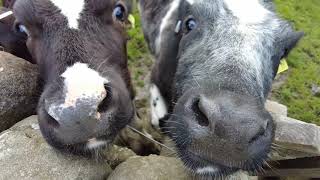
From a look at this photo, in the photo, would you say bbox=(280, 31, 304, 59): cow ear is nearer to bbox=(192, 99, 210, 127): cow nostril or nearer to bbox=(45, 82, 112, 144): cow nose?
bbox=(192, 99, 210, 127): cow nostril

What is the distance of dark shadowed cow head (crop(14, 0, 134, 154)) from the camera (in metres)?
3.56

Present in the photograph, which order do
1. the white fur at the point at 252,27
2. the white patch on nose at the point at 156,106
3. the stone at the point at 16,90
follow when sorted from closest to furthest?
the white fur at the point at 252,27, the stone at the point at 16,90, the white patch on nose at the point at 156,106

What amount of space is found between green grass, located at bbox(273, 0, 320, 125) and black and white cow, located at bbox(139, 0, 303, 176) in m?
3.01

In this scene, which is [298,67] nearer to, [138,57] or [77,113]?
[138,57]

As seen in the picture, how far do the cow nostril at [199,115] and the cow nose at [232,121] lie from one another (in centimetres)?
1

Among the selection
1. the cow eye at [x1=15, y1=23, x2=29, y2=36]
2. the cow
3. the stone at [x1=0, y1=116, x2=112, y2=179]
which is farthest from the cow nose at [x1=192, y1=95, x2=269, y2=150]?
the cow

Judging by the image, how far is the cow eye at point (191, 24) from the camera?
4539 millimetres

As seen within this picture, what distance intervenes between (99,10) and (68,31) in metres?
0.39

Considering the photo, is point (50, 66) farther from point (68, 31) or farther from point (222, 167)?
point (222, 167)

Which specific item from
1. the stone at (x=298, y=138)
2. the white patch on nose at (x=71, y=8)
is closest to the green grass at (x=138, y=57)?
the stone at (x=298, y=138)

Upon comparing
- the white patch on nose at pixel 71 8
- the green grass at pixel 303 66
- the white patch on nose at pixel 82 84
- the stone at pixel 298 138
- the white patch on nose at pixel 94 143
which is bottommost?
the green grass at pixel 303 66

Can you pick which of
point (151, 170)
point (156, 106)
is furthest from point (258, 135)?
point (156, 106)

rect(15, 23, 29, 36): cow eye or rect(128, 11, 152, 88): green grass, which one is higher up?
rect(15, 23, 29, 36): cow eye

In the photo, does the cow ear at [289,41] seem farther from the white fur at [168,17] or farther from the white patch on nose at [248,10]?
the white fur at [168,17]
